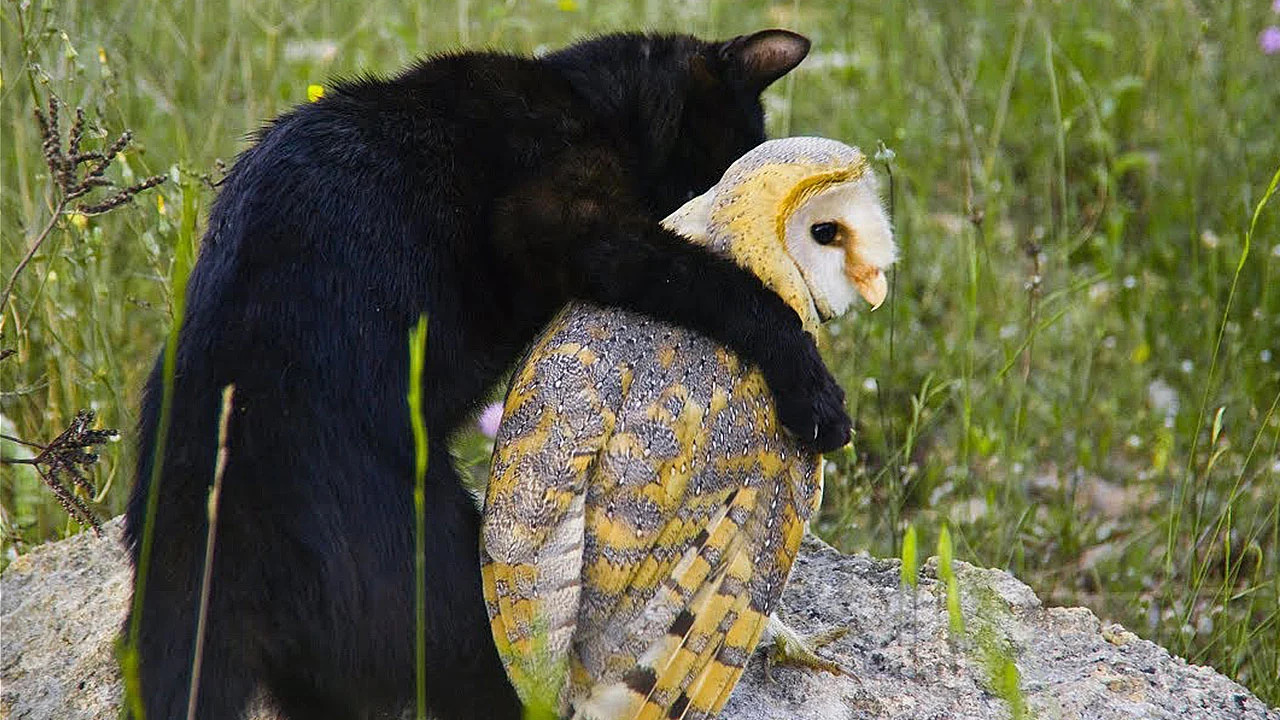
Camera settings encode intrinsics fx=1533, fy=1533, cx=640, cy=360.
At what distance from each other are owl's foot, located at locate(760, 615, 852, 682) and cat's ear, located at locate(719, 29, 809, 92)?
1.55 metres

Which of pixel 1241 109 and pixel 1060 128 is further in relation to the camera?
pixel 1241 109

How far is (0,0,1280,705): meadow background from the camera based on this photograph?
14.1 ft

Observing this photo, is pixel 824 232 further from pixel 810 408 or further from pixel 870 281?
pixel 810 408

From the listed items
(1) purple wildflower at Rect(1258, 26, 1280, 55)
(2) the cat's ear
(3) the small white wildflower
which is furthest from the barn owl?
(1) purple wildflower at Rect(1258, 26, 1280, 55)

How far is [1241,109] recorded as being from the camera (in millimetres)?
Result: 6414

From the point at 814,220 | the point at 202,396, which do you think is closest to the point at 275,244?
the point at 202,396

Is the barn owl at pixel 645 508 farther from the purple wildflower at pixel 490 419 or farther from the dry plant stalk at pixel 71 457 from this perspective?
the dry plant stalk at pixel 71 457

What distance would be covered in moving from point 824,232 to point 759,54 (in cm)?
115

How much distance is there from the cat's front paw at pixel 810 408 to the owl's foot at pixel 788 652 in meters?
0.46

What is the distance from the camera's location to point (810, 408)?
121 inches

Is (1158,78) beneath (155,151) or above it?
above

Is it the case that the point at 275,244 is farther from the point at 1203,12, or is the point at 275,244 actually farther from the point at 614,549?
the point at 1203,12

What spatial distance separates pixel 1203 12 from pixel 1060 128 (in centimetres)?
194

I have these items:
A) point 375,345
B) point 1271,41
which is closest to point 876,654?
point 375,345
